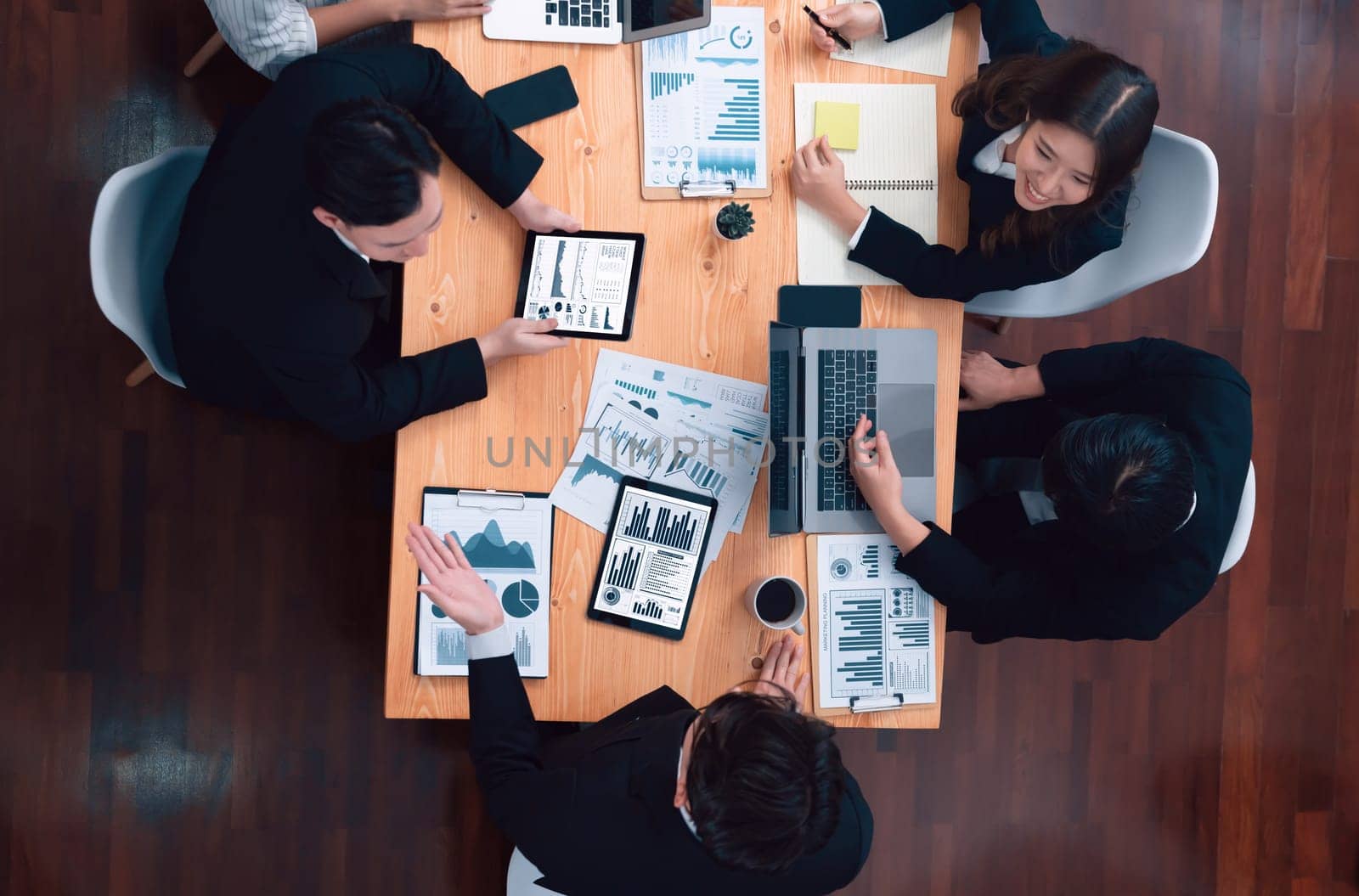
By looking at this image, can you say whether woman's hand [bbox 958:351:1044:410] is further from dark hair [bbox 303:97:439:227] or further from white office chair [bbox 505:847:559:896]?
white office chair [bbox 505:847:559:896]

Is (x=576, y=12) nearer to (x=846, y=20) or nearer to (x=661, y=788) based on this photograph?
(x=846, y=20)

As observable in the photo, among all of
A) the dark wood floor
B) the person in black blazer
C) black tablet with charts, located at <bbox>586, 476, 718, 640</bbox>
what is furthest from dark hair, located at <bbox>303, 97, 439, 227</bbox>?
the dark wood floor

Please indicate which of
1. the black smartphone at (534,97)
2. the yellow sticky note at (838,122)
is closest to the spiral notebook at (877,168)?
the yellow sticky note at (838,122)

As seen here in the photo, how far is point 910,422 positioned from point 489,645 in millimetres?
899

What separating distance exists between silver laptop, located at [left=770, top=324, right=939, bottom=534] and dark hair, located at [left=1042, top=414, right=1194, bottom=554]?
27cm

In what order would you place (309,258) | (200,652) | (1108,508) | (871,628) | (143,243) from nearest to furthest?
(309,258) < (1108,508) < (143,243) < (871,628) < (200,652)

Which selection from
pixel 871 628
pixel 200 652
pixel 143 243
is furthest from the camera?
pixel 200 652

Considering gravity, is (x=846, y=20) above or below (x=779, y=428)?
above

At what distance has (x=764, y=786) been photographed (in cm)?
137

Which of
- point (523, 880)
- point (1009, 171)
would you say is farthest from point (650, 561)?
point (1009, 171)

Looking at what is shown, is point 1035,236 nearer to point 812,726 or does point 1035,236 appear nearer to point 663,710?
point 812,726

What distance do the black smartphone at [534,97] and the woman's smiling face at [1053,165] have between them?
0.84 meters

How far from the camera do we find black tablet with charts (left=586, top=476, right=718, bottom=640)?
5.85 ft

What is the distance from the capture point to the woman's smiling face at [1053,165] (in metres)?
1.66
